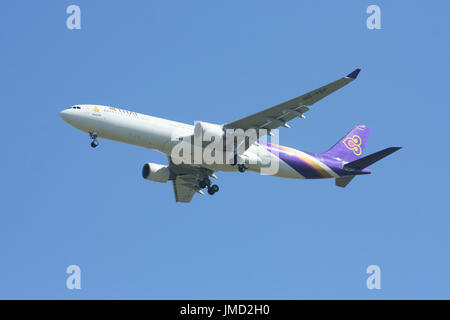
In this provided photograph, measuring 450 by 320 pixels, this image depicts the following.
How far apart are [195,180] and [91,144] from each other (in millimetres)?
9652

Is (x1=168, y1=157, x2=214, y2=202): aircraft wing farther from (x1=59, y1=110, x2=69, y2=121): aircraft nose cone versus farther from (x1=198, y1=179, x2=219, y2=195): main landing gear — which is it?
(x1=59, y1=110, x2=69, y2=121): aircraft nose cone

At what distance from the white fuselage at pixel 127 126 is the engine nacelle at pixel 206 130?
3.94 ft

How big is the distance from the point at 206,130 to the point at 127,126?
5.01m

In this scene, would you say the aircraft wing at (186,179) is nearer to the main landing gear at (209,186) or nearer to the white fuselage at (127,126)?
the main landing gear at (209,186)

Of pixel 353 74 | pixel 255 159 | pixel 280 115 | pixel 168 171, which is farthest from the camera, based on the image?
pixel 168 171

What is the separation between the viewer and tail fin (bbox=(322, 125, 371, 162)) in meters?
52.9

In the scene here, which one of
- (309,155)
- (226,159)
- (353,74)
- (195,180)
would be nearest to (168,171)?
(195,180)

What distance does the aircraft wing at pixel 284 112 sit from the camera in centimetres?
4194

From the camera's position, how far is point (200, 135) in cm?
4559

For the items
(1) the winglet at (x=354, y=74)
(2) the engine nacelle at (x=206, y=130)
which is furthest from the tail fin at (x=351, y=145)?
(1) the winglet at (x=354, y=74)

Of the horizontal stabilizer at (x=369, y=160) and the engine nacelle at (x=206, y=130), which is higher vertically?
the engine nacelle at (x=206, y=130)

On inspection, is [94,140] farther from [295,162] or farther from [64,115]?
[295,162]

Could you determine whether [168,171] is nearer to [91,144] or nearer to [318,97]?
[91,144]

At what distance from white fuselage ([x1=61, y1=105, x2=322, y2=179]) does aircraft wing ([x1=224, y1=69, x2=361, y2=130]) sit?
3.71 metres
